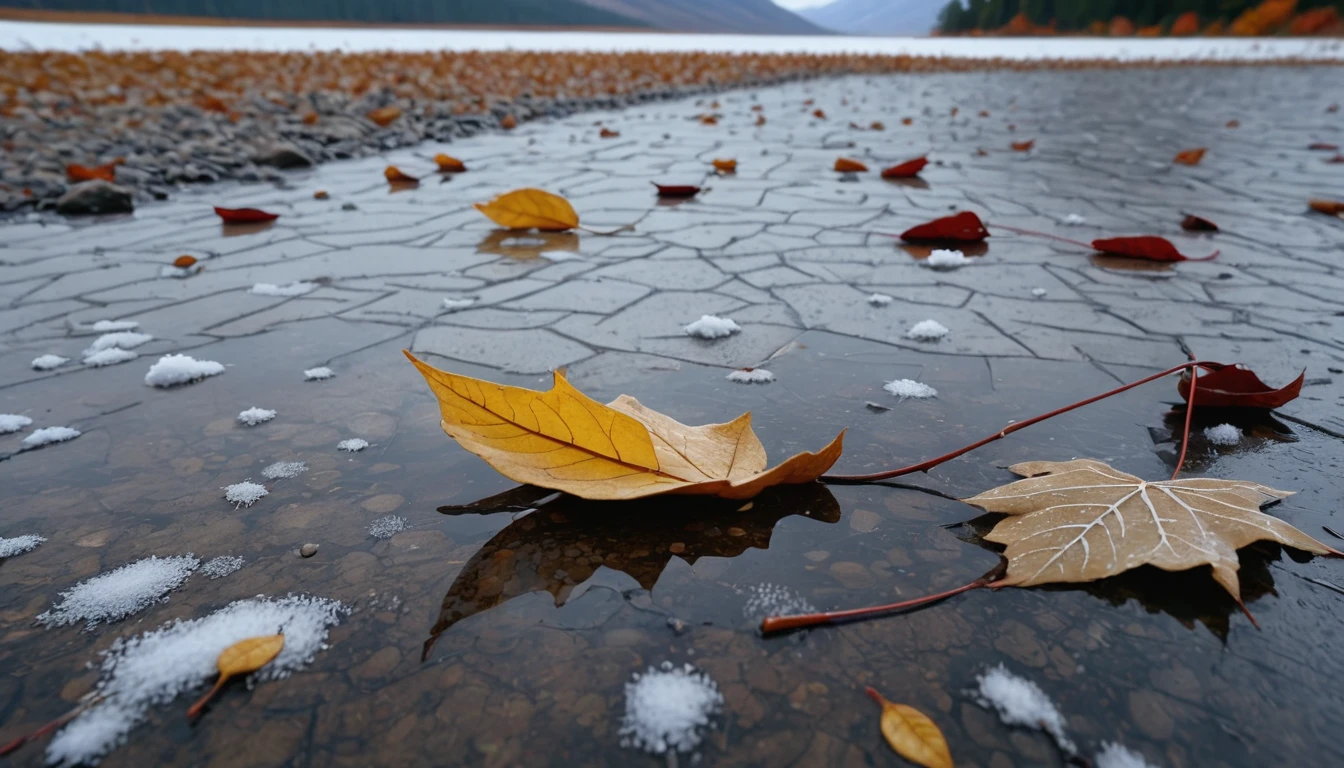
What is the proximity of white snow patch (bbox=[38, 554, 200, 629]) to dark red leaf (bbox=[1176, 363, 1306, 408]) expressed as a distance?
6.41ft

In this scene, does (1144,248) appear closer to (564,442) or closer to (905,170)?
(905,170)

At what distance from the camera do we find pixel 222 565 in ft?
3.55

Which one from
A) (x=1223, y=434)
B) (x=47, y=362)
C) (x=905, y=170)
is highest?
(x=905, y=170)

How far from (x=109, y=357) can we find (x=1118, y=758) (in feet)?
7.71

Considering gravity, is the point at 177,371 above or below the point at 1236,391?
below

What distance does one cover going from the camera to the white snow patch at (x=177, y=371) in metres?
1.71

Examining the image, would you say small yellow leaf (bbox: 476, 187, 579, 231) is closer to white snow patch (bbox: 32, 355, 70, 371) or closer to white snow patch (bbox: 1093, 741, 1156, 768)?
white snow patch (bbox: 32, 355, 70, 371)

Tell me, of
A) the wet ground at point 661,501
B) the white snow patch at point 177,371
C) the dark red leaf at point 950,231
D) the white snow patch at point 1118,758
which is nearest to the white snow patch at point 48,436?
the wet ground at point 661,501

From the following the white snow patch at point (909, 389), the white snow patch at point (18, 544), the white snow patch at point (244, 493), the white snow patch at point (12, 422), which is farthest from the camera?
the white snow patch at point (909, 389)

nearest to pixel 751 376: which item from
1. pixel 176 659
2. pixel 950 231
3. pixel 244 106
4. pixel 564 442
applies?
pixel 564 442

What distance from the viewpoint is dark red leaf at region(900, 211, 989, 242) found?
2887 millimetres

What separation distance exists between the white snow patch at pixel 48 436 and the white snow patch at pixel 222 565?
697 mm

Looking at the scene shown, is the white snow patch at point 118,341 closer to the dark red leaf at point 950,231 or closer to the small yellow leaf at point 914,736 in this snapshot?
the small yellow leaf at point 914,736

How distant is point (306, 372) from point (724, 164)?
3.45m
